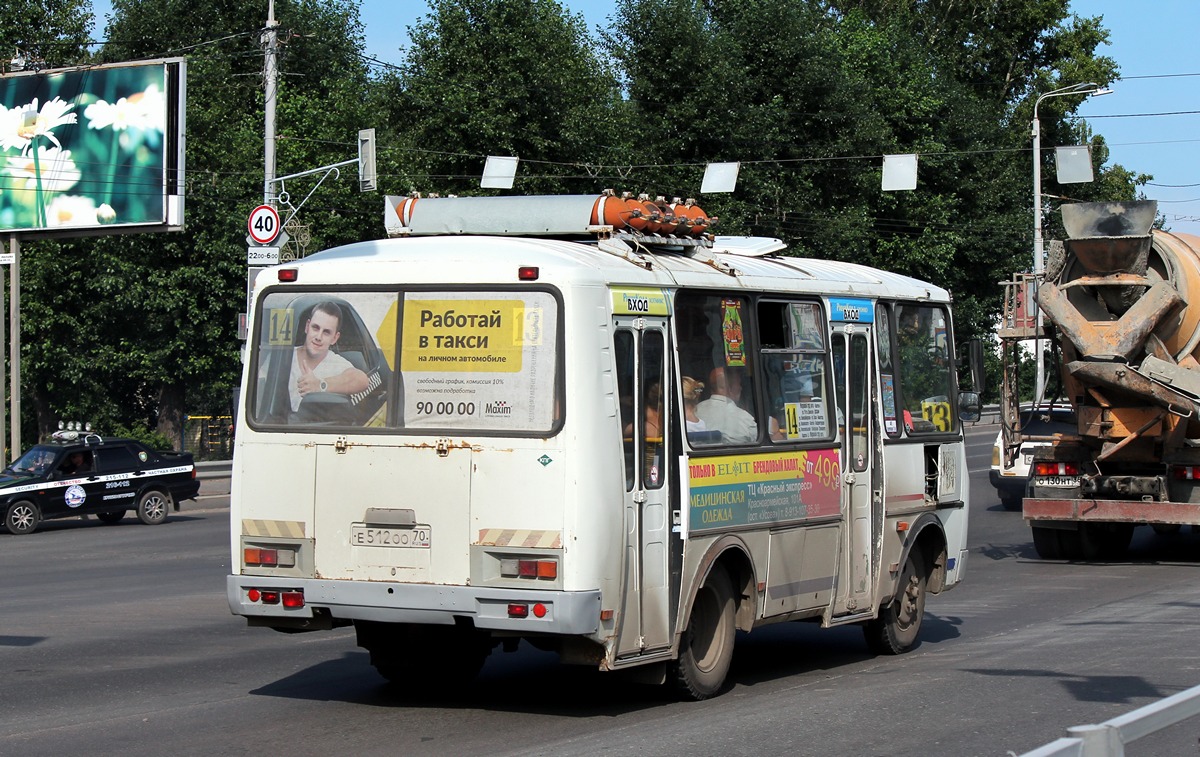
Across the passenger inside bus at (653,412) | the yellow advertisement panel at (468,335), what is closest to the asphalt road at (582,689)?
the passenger inside bus at (653,412)

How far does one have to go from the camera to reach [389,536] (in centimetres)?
852

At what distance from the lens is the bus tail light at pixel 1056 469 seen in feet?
60.6

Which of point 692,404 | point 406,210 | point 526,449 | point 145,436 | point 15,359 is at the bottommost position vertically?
point 526,449

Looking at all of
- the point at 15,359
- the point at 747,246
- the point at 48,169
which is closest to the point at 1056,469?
the point at 747,246

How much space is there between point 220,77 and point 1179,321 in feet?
132

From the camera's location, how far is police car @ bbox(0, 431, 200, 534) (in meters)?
25.2

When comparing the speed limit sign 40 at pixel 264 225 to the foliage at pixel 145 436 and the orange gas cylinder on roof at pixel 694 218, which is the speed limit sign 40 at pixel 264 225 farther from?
the orange gas cylinder on roof at pixel 694 218

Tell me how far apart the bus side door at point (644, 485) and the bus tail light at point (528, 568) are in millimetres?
507

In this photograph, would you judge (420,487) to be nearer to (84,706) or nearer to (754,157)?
(84,706)

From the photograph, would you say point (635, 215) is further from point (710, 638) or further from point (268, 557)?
point (268, 557)

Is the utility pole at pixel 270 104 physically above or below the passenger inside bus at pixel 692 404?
above

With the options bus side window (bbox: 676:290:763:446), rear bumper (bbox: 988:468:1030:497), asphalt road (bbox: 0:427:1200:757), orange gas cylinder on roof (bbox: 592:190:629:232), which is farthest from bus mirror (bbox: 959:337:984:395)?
rear bumper (bbox: 988:468:1030:497)

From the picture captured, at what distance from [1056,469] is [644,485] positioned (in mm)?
11142

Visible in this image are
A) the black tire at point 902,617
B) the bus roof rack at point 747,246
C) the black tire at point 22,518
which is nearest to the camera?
the bus roof rack at point 747,246
